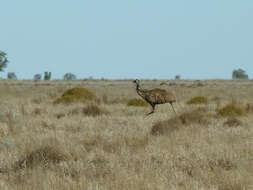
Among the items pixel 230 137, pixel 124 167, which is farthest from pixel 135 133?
pixel 124 167

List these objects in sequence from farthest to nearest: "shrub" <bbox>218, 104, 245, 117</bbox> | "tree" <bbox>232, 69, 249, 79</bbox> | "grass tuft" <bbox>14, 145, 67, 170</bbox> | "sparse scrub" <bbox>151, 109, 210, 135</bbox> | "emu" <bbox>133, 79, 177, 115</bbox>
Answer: "tree" <bbox>232, 69, 249, 79</bbox> < "shrub" <bbox>218, 104, 245, 117</bbox> < "emu" <bbox>133, 79, 177, 115</bbox> < "sparse scrub" <bbox>151, 109, 210, 135</bbox> < "grass tuft" <bbox>14, 145, 67, 170</bbox>

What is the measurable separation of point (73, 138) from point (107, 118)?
3980 mm

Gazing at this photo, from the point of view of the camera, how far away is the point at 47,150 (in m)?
7.21

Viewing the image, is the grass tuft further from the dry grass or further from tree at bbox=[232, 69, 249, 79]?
tree at bbox=[232, 69, 249, 79]

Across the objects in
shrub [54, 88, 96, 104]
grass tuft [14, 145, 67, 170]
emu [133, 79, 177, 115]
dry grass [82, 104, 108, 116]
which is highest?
emu [133, 79, 177, 115]

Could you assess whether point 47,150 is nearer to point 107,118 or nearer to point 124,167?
point 124,167

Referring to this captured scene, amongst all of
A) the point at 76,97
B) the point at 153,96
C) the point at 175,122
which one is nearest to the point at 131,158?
the point at 175,122

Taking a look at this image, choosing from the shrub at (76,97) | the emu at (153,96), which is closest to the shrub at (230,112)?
the emu at (153,96)

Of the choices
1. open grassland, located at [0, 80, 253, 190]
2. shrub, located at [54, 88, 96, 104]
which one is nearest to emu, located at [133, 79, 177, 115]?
open grassland, located at [0, 80, 253, 190]

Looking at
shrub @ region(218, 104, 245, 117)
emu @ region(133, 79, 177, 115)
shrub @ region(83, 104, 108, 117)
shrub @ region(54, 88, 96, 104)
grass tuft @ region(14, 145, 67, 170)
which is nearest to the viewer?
grass tuft @ region(14, 145, 67, 170)

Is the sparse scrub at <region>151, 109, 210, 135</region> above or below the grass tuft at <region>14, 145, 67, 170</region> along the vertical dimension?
above

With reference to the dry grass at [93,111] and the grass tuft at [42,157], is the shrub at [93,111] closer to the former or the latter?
the dry grass at [93,111]

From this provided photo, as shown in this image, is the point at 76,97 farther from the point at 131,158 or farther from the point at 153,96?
the point at 131,158

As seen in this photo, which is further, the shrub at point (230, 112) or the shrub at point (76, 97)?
the shrub at point (76, 97)
